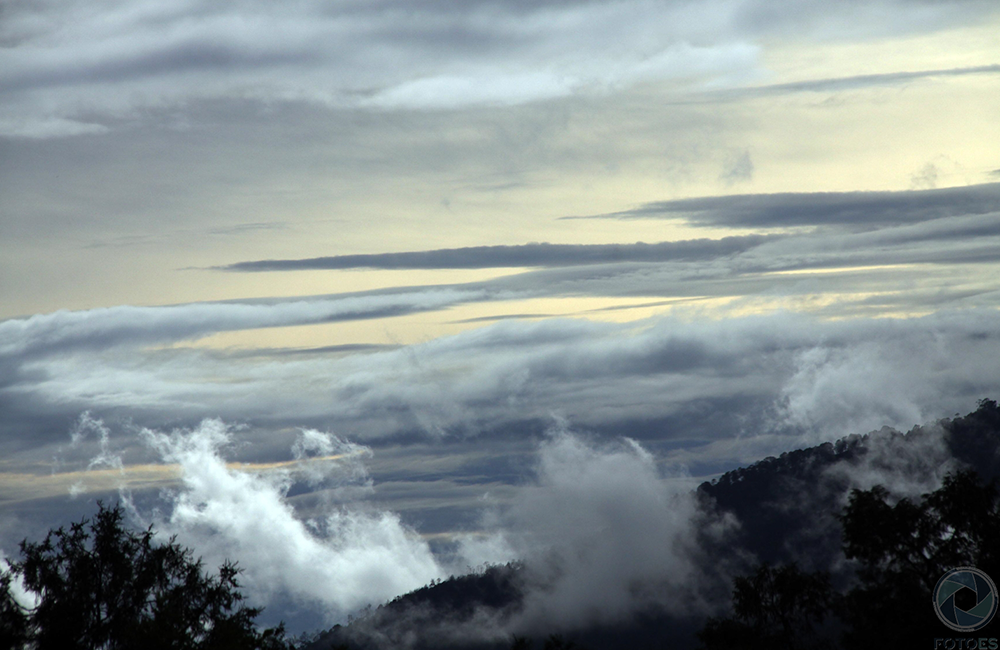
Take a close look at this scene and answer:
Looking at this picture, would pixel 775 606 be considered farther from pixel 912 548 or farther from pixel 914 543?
pixel 914 543

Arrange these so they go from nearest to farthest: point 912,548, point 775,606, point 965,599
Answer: point 965,599
point 912,548
point 775,606

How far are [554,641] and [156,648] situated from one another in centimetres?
7193

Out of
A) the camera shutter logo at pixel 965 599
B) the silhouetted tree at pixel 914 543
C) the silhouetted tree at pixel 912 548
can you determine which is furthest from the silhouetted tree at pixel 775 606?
the camera shutter logo at pixel 965 599

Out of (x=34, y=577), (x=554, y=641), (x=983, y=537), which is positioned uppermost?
(x=34, y=577)

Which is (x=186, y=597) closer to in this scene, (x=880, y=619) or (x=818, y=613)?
(x=880, y=619)

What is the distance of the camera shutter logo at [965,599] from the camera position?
2279 inches

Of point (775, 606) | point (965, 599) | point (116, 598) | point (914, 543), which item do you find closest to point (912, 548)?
point (914, 543)

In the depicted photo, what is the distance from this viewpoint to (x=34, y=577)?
63.7 meters

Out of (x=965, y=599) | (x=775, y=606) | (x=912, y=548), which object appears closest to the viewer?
(x=965, y=599)

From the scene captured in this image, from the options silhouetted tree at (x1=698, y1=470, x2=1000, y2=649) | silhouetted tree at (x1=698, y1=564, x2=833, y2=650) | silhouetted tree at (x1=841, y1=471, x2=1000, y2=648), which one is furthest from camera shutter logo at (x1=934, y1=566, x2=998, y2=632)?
silhouetted tree at (x1=698, y1=564, x2=833, y2=650)

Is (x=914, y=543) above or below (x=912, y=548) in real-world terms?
above

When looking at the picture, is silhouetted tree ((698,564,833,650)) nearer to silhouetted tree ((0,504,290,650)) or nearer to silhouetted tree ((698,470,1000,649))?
silhouetted tree ((698,470,1000,649))

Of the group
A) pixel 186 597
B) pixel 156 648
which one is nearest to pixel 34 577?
pixel 186 597

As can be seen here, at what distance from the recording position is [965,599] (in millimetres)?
59500
